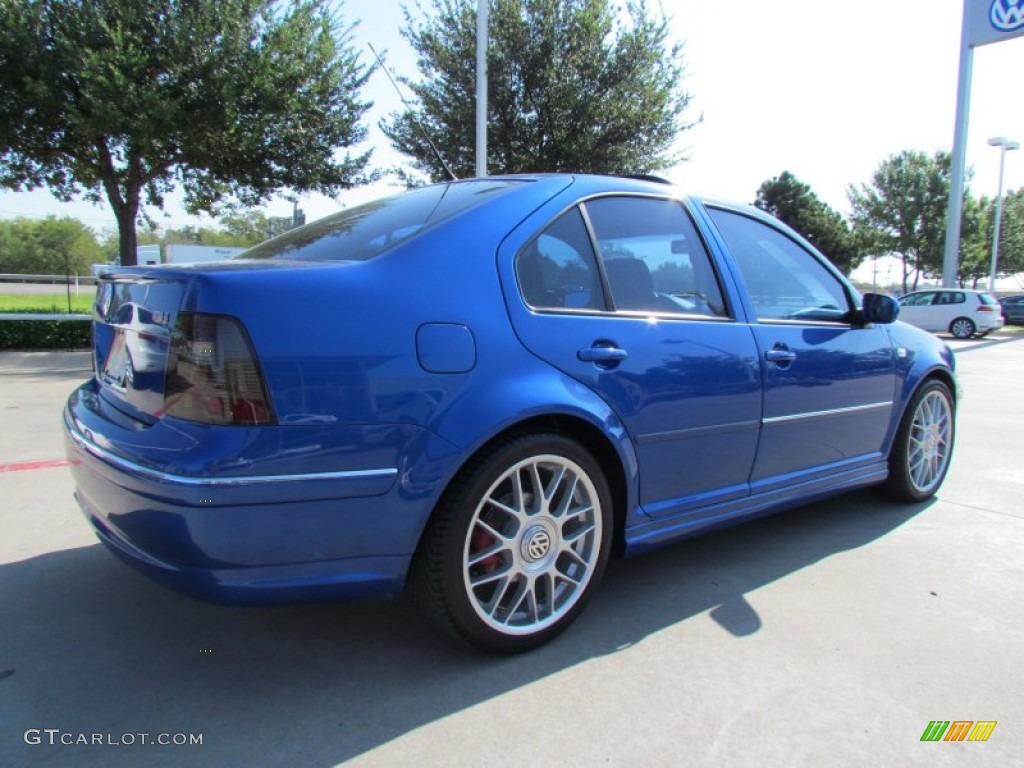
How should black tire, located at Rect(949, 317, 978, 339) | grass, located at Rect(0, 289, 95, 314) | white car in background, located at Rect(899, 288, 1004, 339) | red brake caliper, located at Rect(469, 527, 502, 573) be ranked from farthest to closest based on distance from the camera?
black tire, located at Rect(949, 317, 978, 339) → white car in background, located at Rect(899, 288, 1004, 339) → grass, located at Rect(0, 289, 95, 314) → red brake caliper, located at Rect(469, 527, 502, 573)

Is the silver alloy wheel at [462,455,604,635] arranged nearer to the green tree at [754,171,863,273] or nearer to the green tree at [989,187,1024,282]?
the green tree at [754,171,863,273]

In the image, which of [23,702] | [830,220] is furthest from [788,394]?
[830,220]

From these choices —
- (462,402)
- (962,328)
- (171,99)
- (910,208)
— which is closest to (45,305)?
(171,99)

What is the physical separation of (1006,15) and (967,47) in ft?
4.51

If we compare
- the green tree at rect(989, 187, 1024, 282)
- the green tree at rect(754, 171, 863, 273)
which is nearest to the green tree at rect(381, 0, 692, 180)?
the green tree at rect(754, 171, 863, 273)

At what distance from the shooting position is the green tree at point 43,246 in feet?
218

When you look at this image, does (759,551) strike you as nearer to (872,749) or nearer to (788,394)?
(788,394)

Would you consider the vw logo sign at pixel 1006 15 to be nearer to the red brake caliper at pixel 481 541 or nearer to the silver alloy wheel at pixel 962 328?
the silver alloy wheel at pixel 962 328

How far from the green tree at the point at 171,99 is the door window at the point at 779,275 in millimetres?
9881

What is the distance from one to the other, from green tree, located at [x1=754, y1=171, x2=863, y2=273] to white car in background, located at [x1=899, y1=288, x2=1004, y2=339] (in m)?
20.7

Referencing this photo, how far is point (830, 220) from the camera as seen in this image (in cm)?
4562

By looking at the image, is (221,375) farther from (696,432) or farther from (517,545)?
(696,432)

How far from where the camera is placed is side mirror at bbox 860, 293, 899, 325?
11.7 feet

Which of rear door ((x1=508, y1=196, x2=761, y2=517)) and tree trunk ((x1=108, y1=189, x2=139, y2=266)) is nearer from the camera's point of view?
rear door ((x1=508, y1=196, x2=761, y2=517))
